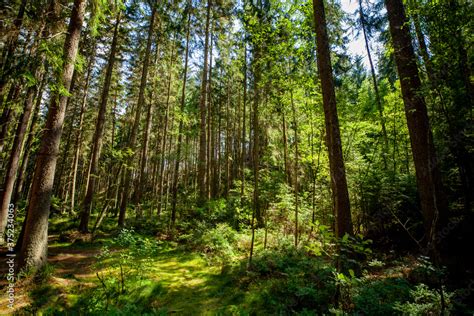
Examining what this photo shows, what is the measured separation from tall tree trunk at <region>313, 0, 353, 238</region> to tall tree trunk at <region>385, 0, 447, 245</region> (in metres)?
1.65

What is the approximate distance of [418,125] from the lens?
571cm

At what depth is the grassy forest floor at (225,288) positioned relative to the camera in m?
4.10

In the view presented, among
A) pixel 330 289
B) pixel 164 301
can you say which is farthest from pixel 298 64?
pixel 164 301

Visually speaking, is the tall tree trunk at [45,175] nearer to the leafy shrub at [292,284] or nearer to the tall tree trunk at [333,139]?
the leafy shrub at [292,284]

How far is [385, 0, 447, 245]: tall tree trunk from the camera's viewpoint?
541cm

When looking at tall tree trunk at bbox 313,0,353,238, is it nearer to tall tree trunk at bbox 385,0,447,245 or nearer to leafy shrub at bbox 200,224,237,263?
tall tree trunk at bbox 385,0,447,245

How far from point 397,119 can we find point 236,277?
38.9ft

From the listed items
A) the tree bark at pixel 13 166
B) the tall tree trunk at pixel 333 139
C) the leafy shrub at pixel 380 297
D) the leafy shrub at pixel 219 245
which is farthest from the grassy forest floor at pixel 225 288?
the tree bark at pixel 13 166

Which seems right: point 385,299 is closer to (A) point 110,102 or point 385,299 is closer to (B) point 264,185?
(B) point 264,185

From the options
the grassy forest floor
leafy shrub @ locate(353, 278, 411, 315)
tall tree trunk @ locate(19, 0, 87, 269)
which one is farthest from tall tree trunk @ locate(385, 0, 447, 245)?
tall tree trunk @ locate(19, 0, 87, 269)

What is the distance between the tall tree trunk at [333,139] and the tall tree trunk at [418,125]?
1646mm

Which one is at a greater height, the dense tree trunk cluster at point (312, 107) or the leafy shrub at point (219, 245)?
the dense tree trunk cluster at point (312, 107)

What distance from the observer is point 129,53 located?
17.9m

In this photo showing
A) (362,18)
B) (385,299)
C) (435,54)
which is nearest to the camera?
(385,299)
